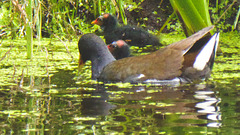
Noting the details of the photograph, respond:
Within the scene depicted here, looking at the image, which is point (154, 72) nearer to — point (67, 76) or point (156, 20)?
point (67, 76)

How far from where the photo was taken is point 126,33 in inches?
332

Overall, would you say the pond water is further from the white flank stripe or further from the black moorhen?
the black moorhen

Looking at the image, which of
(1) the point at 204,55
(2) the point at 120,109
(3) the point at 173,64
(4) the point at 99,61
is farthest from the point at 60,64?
(2) the point at 120,109

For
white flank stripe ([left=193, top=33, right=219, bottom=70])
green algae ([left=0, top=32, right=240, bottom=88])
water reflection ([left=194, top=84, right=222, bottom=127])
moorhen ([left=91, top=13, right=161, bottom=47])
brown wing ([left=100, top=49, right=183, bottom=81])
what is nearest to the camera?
water reflection ([left=194, top=84, right=222, bottom=127])

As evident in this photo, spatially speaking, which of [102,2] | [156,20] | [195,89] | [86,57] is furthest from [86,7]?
[195,89]

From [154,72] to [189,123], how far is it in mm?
1900

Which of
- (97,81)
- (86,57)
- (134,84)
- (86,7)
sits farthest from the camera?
(86,7)

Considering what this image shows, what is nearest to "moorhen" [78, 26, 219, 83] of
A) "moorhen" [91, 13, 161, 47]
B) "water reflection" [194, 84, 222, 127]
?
"water reflection" [194, 84, 222, 127]

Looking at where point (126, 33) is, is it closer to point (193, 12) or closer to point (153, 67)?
point (193, 12)

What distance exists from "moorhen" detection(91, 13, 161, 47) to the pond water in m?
2.39

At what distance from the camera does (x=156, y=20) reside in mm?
9914

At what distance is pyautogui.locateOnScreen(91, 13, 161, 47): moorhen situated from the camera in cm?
823

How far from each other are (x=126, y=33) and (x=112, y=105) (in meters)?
4.62

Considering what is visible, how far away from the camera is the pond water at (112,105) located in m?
3.09
